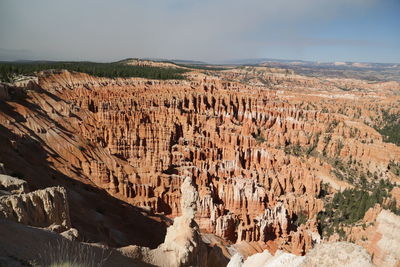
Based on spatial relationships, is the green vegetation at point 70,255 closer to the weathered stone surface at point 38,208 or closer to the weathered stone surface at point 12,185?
the weathered stone surface at point 38,208

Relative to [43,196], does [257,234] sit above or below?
below

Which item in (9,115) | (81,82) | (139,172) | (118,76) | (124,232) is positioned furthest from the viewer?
(118,76)

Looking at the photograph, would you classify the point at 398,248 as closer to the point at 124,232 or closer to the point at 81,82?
the point at 124,232

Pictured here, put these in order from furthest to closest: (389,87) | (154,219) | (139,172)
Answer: (389,87)
(139,172)
(154,219)

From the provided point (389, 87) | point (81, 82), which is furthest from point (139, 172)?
point (389, 87)

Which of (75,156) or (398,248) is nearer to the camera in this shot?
(398,248)

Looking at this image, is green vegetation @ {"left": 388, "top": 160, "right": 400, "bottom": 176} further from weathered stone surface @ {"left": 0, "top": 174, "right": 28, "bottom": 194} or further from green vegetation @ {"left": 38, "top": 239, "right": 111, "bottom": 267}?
weathered stone surface @ {"left": 0, "top": 174, "right": 28, "bottom": 194}
